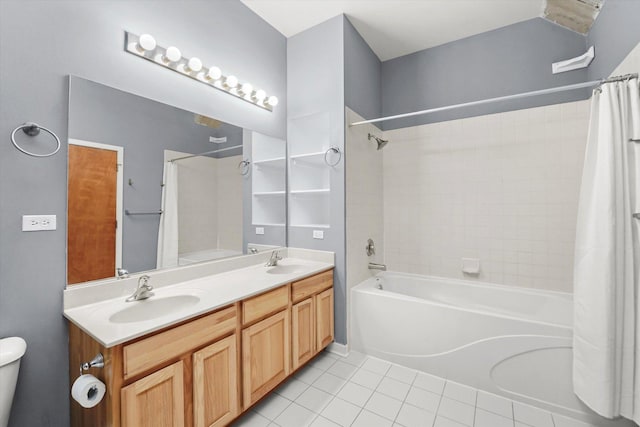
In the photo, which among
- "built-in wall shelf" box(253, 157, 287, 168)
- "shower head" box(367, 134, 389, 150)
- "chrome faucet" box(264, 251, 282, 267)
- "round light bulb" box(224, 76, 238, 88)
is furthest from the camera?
"shower head" box(367, 134, 389, 150)

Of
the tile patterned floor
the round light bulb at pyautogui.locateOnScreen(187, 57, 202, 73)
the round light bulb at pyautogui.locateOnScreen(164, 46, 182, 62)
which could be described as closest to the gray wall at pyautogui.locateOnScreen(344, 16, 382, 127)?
the round light bulb at pyautogui.locateOnScreen(187, 57, 202, 73)

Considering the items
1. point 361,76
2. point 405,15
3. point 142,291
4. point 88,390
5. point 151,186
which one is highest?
point 405,15

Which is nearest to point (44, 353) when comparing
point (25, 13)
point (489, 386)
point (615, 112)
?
point (25, 13)

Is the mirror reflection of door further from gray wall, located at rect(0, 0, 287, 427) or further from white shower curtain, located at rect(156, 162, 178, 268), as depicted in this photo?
white shower curtain, located at rect(156, 162, 178, 268)

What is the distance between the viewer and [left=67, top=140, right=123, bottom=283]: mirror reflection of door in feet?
4.51

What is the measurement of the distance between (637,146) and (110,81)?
9.32ft

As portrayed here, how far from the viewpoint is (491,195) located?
103 inches

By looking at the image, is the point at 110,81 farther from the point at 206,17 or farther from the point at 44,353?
the point at 44,353

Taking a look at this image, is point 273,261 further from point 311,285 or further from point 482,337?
point 482,337

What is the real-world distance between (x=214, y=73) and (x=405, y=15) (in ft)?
5.80

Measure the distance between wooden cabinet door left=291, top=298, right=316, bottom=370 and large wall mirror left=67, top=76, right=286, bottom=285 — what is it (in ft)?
2.26

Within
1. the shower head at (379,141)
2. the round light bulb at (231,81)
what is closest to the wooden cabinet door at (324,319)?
the shower head at (379,141)

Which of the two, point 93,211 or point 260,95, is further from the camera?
point 260,95

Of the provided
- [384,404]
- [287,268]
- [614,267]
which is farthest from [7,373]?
[614,267]
